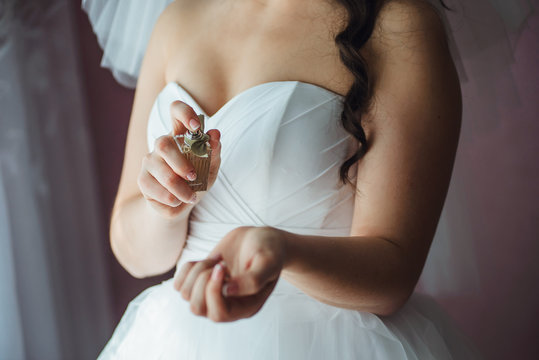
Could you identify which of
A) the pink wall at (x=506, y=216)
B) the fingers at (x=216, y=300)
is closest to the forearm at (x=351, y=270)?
the fingers at (x=216, y=300)

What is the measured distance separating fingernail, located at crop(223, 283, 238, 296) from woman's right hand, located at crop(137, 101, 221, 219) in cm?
24

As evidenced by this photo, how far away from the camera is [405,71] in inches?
31.8

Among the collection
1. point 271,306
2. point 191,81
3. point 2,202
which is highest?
point 191,81

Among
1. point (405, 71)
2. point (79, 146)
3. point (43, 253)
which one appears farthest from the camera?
point (79, 146)

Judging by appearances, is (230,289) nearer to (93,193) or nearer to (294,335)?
(294,335)

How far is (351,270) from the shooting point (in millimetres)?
644

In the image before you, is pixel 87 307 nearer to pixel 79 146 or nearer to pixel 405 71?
pixel 79 146

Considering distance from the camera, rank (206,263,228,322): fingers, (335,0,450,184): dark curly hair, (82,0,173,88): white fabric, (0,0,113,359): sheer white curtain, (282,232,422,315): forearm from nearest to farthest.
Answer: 1. (206,263,228,322): fingers
2. (282,232,422,315): forearm
3. (335,0,450,184): dark curly hair
4. (82,0,173,88): white fabric
5. (0,0,113,359): sheer white curtain

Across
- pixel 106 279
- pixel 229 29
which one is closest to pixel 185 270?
pixel 229 29

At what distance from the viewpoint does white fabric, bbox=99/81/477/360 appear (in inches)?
30.3

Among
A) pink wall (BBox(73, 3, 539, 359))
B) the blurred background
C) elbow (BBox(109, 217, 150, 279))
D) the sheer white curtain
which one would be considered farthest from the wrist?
the sheer white curtain

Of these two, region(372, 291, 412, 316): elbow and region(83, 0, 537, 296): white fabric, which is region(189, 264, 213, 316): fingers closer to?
region(372, 291, 412, 316): elbow

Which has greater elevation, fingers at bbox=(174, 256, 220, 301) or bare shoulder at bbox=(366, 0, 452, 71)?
bare shoulder at bbox=(366, 0, 452, 71)

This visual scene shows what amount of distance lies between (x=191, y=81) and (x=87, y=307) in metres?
1.11
